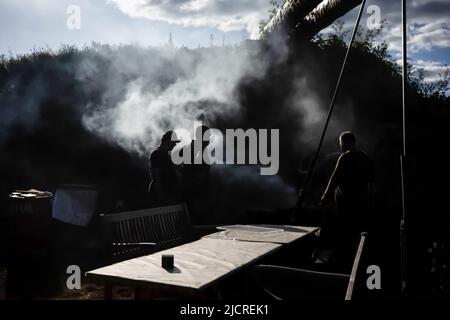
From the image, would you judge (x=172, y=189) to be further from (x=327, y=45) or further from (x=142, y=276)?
(x=327, y=45)

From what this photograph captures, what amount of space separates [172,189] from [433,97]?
908cm

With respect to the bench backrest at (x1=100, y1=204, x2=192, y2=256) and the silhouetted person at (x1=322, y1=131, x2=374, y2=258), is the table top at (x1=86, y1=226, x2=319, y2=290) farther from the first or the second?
the silhouetted person at (x1=322, y1=131, x2=374, y2=258)

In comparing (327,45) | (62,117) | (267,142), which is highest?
(327,45)

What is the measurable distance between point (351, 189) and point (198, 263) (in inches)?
132

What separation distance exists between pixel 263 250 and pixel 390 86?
965cm

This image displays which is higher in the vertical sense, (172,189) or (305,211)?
(172,189)

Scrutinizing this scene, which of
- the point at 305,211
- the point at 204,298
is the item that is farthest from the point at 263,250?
the point at 305,211

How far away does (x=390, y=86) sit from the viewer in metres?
12.6

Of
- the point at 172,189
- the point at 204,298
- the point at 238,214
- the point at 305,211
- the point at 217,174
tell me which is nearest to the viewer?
the point at 204,298

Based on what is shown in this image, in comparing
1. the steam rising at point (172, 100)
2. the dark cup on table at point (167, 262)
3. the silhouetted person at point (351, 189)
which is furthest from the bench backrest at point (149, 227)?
the steam rising at point (172, 100)

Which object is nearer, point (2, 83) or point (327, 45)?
point (327, 45)

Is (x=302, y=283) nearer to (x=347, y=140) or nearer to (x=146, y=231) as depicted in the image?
(x=146, y=231)

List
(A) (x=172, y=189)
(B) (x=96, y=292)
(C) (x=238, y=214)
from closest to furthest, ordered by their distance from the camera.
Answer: (B) (x=96, y=292) → (A) (x=172, y=189) → (C) (x=238, y=214)

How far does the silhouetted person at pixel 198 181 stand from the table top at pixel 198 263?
4747mm
